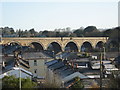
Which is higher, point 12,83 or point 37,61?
point 12,83

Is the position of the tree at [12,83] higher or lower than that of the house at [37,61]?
higher

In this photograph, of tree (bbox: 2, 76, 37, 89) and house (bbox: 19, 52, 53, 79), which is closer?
tree (bbox: 2, 76, 37, 89)

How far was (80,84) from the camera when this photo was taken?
Answer: 35.6 feet

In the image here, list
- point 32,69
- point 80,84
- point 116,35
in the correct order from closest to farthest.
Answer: point 80,84, point 32,69, point 116,35

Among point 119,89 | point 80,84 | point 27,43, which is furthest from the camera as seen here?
point 27,43

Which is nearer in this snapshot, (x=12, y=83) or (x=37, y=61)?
(x=12, y=83)

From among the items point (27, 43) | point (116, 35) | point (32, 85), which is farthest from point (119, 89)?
point (116, 35)

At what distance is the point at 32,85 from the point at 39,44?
119 ft

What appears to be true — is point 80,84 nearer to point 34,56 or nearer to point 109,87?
point 109,87

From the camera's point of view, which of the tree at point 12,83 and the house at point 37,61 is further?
the house at point 37,61

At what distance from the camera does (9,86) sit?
9898 millimetres

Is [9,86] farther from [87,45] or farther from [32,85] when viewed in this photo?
[87,45]

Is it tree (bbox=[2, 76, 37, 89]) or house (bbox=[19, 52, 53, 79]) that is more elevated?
tree (bbox=[2, 76, 37, 89])

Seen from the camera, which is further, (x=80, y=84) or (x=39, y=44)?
(x=39, y=44)
